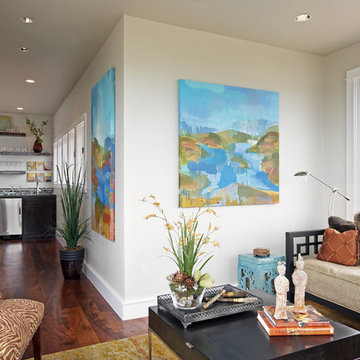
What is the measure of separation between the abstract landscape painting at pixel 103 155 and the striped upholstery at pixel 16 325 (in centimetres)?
147

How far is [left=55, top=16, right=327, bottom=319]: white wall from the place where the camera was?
3.17 meters

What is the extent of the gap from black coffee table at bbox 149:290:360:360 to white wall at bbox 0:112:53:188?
23.3 ft

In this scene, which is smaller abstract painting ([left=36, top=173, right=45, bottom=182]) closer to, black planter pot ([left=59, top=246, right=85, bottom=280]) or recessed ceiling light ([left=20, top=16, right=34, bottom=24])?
black planter pot ([left=59, top=246, right=85, bottom=280])

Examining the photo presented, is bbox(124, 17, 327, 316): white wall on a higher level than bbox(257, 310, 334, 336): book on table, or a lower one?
higher

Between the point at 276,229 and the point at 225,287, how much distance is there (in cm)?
184

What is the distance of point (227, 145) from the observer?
358 centimetres

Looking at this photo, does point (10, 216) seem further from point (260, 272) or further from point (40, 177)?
point (260, 272)

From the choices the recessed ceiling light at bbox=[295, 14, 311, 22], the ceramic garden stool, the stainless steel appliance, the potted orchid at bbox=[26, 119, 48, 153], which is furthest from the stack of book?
the potted orchid at bbox=[26, 119, 48, 153]

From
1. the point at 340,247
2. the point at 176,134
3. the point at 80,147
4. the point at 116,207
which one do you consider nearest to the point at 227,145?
the point at 176,134

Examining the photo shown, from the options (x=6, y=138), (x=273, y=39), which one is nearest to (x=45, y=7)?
(x=273, y=39)

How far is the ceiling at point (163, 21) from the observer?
116 inches

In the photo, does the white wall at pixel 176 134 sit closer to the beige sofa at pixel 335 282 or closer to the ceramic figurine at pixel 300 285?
the beige sofa at pixel 335 282

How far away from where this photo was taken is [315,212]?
419cm

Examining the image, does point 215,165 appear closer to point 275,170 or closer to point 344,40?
point 275,170
